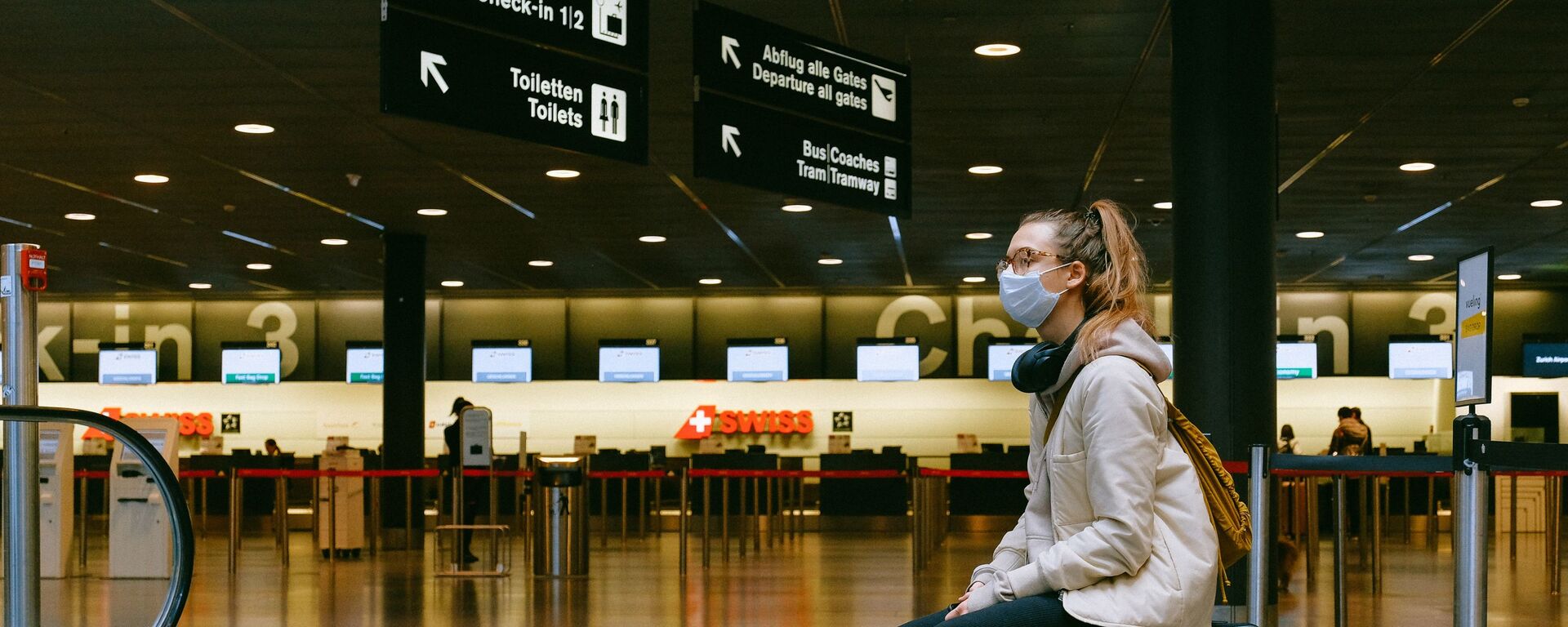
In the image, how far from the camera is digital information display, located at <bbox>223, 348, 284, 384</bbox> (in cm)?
2230

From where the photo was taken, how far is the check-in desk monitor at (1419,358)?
68.3ft

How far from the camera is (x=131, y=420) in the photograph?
42.7 feet

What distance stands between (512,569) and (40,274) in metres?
7.12

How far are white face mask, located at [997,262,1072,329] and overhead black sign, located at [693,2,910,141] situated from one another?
310 centimetres

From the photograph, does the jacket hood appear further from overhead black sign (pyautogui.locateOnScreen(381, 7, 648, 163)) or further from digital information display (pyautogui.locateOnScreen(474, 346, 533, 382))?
digital information display (pyautogui.locateOnScreen(474, 346, 533, 382))

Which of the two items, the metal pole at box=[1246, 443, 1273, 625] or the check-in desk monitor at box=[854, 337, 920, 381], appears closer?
the metal pole at box=[1246, 443, 1273, 625]

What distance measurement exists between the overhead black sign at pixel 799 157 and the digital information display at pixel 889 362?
1493 cm

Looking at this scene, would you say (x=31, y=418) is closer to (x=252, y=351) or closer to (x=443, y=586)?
(x=443, y=586)

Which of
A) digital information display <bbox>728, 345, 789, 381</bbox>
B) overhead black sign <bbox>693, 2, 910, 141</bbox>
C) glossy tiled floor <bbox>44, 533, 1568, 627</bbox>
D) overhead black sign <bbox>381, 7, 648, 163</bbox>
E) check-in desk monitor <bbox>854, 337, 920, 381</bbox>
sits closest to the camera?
overhead black sign <bbox>381, 7, 648, 163</bbox>

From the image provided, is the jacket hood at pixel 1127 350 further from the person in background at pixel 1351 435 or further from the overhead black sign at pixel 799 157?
the person in background at pixel 1351 435

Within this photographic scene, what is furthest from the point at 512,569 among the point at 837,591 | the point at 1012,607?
the point at 1012,607

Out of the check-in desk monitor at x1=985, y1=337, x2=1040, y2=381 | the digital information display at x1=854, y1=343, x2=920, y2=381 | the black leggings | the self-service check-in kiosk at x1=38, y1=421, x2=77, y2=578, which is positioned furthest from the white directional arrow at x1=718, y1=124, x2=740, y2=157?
the check-in desk monitor at x1=985, y1=337, x2=1040, y2=381

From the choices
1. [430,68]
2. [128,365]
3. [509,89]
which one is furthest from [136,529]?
[128,365]

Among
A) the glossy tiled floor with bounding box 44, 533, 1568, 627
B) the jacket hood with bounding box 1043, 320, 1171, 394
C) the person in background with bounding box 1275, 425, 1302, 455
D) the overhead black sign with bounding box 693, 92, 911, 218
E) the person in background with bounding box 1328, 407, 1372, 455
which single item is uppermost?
the overhead black sign with bounding box 693, 92, 911, 218
